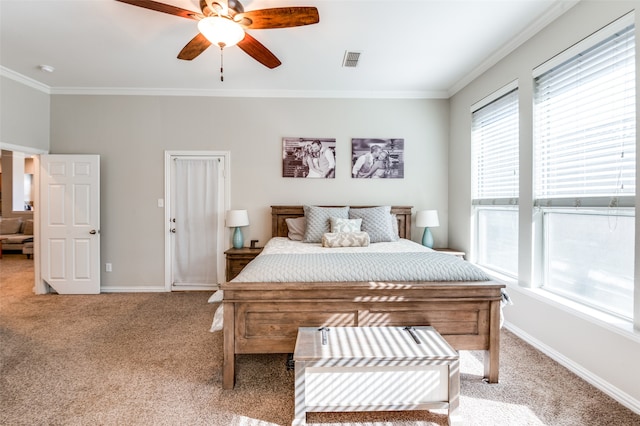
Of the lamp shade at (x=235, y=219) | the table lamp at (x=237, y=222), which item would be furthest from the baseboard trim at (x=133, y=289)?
the lamp shade at (x=235, y=219)

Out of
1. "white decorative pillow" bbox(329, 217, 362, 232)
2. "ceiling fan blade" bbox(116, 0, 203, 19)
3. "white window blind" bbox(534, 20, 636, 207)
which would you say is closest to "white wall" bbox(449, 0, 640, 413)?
"white window blind" bbox(534, 20, 636, 207)

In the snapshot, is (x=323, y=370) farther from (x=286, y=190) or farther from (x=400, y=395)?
(x=286, y=190)

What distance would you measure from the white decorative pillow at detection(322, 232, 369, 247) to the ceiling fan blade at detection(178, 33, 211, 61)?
2061 millimetres

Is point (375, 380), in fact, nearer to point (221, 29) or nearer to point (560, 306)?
point (560, 306)

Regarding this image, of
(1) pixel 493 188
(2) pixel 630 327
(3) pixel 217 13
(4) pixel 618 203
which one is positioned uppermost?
(3) pixel 217 13

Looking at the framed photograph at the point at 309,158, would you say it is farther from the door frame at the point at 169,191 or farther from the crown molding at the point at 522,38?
the crown molding at the point at 522,38

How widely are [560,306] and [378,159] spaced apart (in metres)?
2.61

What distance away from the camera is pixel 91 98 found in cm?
406

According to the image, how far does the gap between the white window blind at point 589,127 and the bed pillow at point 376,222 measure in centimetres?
153

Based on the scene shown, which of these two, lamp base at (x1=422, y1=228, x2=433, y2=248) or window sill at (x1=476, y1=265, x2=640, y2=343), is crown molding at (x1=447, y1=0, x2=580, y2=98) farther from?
window sill at (x1=476, y1=265, x2=640, y2=343)

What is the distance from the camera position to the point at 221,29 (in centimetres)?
199

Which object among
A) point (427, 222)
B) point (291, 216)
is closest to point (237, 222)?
point (291, 216)

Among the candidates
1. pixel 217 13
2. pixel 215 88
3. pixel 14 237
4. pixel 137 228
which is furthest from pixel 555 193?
pixel 14 237

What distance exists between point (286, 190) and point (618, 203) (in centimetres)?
329
